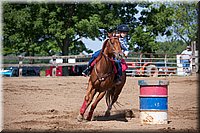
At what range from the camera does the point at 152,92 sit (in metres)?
8.46

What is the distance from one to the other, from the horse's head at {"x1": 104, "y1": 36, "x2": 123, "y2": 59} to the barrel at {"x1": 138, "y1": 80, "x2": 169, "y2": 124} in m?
0.75

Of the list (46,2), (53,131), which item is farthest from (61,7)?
(53,131)

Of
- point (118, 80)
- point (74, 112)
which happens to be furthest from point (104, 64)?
point (74, 112)

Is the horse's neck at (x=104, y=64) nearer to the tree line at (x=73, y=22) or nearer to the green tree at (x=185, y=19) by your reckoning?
the tree line at (x=73, y=22)

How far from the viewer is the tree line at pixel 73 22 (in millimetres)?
34219

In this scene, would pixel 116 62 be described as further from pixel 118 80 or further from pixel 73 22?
pixel 73 22

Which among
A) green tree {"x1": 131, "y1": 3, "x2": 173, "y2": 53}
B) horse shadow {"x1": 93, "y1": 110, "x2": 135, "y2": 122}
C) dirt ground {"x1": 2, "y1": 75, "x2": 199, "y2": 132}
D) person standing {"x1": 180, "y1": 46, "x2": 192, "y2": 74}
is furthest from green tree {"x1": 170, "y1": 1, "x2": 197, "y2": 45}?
horse shadow {"x1": 93, "y1": 110, "x2": 135, "y2": 122}

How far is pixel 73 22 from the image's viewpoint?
35.7 metres

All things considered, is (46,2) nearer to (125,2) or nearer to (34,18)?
(34,18)

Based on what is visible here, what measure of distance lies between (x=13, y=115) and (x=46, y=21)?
2564 cm

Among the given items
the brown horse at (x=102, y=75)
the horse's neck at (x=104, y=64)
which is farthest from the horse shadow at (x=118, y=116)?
the horse's neck at (x=104, y=64)

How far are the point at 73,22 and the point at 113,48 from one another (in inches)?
1074

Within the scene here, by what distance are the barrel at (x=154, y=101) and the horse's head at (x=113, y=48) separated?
746 mm

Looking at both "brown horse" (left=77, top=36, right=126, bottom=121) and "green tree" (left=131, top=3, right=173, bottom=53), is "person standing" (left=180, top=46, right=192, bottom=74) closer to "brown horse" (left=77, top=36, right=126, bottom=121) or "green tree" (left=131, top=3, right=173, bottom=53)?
"green tree" (left=131, top=3, right=173, bottom=53)
